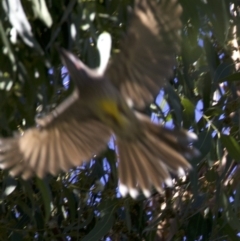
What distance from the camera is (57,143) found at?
2.23 meters

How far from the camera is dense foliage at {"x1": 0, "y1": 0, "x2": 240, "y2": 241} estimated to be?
1.97m

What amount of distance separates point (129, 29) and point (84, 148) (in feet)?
1.23

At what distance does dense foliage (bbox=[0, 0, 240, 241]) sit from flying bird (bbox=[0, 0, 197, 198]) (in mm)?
61

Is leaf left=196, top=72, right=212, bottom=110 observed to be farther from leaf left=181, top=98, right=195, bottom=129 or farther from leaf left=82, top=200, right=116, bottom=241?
leaf left=82, top=200, right=116, bottom=241

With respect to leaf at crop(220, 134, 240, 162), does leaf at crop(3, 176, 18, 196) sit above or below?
above

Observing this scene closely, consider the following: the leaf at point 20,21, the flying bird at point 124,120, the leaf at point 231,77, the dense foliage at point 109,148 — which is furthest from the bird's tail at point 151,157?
the leaf at point 20,21

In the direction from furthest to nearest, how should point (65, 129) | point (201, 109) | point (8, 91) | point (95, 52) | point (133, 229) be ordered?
point (133, 229), point (201, 109), point (65, 129), point (95, 52), point (8, 91)

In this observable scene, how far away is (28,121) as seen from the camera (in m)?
2.15

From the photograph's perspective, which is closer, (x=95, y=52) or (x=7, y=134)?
(x=95, y=52)

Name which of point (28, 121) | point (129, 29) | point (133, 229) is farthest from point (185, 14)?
point (133, 229)

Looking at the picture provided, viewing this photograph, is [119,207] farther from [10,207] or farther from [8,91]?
[8,91]

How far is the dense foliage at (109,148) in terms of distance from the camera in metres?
1.97

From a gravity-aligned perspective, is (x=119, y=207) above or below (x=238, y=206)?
above

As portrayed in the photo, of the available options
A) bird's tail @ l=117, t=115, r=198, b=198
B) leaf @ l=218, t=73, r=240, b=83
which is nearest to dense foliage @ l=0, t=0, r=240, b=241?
leaf @ l=218, t=73, r=240, b=83
